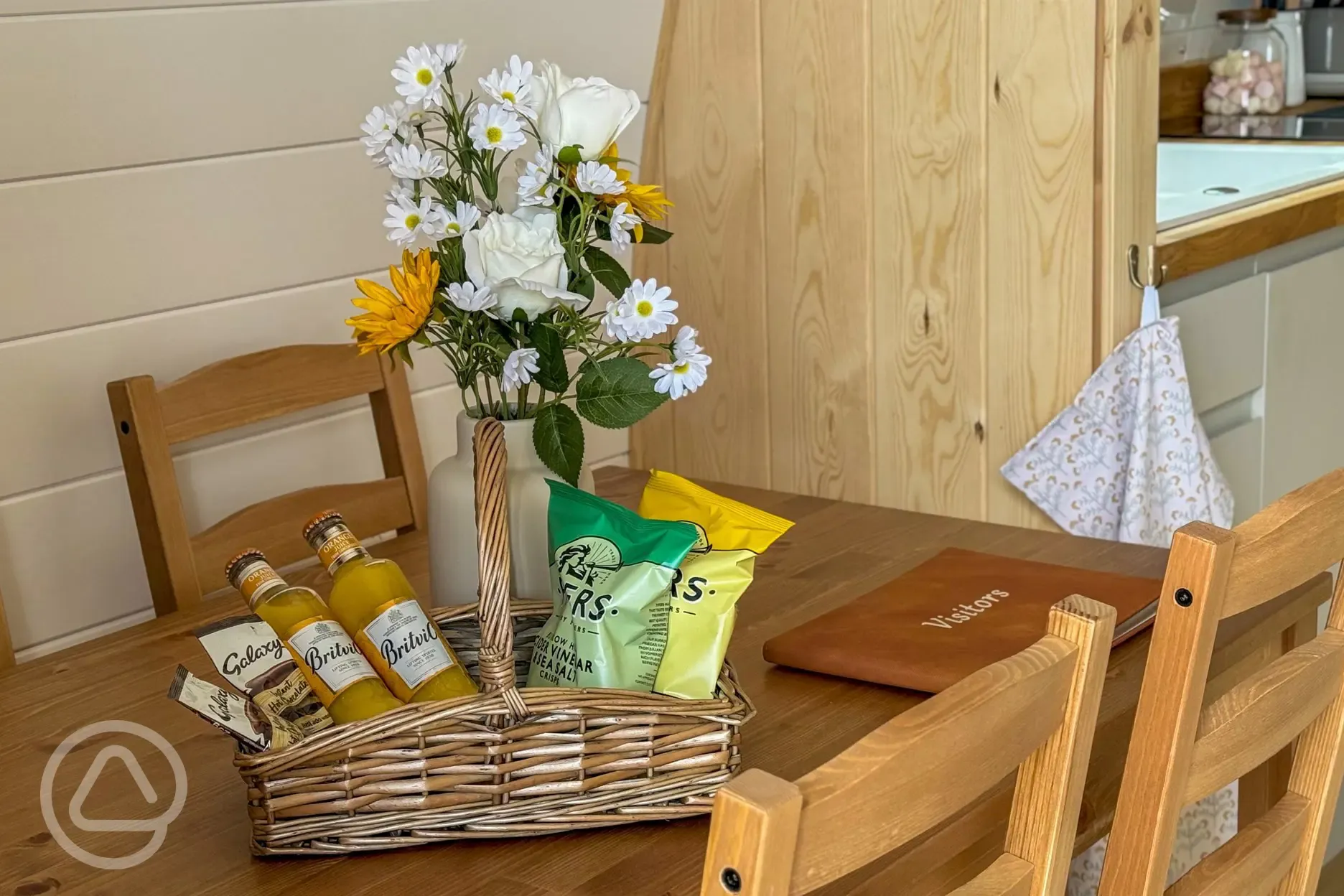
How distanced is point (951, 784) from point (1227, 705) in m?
0.39

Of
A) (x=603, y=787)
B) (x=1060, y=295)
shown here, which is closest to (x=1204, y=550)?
(x=603, y=787)

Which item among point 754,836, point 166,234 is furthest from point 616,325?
point 166,234

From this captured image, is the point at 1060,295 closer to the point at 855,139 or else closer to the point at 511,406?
the point at 855,139

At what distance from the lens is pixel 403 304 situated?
114 centimetres

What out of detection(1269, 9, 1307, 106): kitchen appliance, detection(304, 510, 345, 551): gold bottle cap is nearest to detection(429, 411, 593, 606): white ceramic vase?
detection(304, 510, 345, 551): gold bottle cap

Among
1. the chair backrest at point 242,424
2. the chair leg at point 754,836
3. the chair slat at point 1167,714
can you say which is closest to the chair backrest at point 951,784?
the chair leg at point 754,836

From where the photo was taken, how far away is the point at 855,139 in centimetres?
211

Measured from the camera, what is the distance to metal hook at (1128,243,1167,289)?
193 cm

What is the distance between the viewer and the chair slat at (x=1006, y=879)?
2.69ft

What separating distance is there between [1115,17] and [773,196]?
568 mm

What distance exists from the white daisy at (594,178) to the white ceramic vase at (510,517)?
A: 216mm

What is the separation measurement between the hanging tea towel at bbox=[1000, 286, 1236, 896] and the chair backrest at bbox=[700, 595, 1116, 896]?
3.68 ft

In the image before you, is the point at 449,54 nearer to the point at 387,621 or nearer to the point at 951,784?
the point at 387,621

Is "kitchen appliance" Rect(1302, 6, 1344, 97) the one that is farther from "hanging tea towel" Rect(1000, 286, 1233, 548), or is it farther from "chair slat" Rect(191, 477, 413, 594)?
"chair slat" Rect(191, 477, 413, 594)
